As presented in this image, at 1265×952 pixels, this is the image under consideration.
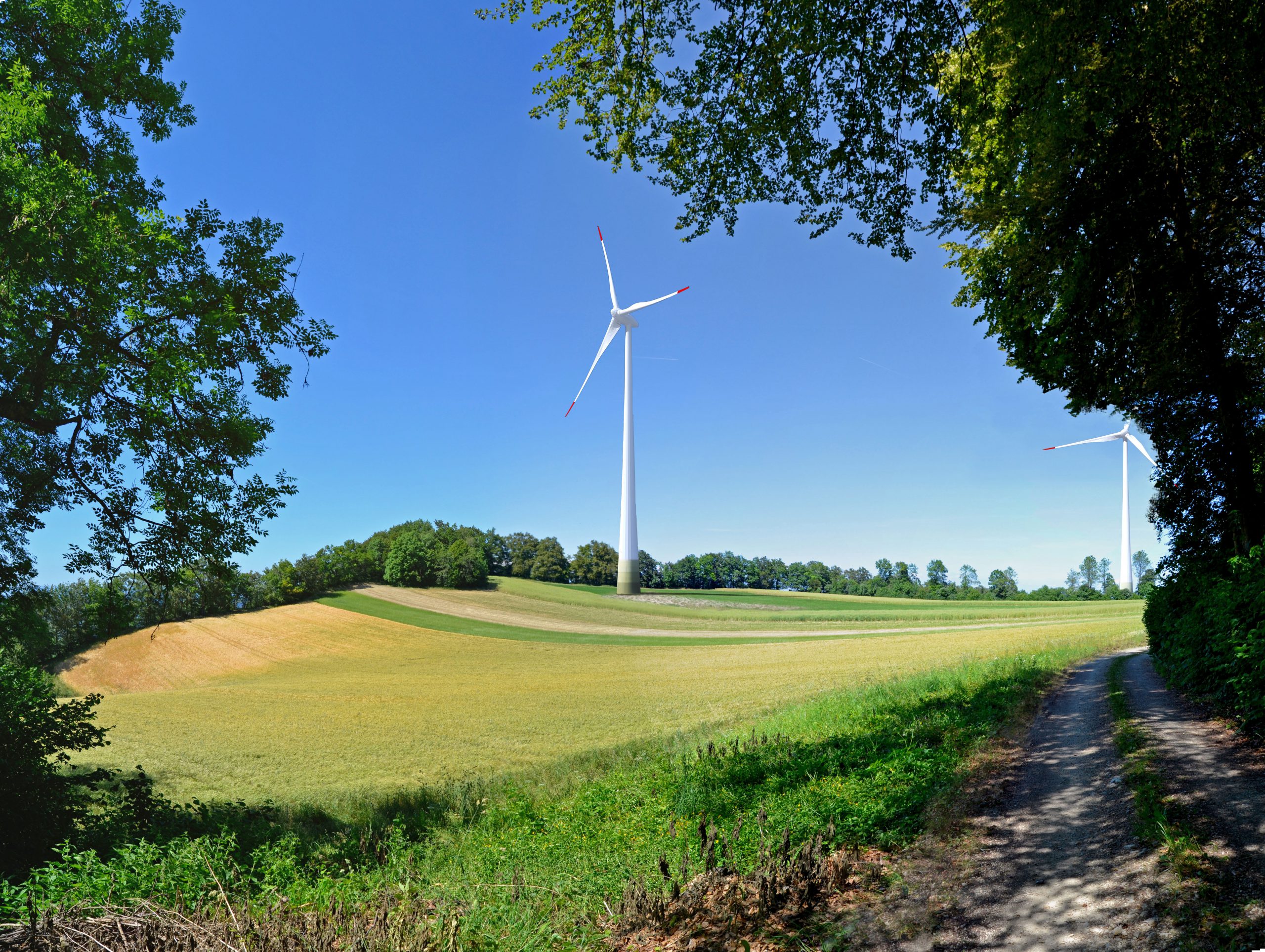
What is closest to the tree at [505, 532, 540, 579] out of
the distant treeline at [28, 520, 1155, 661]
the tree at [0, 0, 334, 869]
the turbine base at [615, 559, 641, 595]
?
the distant treeline at [28, 520, 1155, 661]

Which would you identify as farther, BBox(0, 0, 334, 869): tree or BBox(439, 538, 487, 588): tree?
BBox(439, 538, 487, 588): tree

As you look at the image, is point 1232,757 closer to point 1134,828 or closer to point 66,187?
point 1134,828

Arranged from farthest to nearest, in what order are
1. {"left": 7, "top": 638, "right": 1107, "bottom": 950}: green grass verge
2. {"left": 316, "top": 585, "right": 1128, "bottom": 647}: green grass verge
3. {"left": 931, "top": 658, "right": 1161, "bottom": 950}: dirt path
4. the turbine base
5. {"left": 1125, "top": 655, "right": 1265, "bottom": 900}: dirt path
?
the turbine base < {"left": 316, "top": 585, "right": 1128, "bottom": 647}: green grass verge < {"left": 7, "top": 638, "right": 1107, "bottom": 950}: green grass verge < {"left": 1125, "top": 655, "right": 1265, "bottom": 900}: dirt path < {"left": 931, "top": 658, "right": 1161, "bottom": 950}: dirt path

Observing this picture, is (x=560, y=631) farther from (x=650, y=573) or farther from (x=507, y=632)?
(x=650, y=573)

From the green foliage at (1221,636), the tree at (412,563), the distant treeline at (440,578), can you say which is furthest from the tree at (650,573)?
the green foliage at (1221,636)

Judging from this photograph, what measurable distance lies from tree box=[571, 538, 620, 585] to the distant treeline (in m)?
0.17

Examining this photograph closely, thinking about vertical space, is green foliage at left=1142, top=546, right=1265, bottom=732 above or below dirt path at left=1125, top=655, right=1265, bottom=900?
above

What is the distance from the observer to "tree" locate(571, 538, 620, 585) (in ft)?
329

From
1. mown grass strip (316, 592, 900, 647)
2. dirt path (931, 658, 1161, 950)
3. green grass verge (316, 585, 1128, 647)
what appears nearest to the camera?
dirt path (931, 658, 1161, 950)

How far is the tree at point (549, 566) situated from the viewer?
3920 inches

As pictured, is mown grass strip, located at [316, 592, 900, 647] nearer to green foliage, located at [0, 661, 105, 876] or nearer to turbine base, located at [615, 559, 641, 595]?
turbine base, located at [615, 559, 641, 595]

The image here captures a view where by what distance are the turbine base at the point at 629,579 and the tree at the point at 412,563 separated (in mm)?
25870

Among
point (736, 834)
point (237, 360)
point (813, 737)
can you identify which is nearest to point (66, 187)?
point (237, 360)

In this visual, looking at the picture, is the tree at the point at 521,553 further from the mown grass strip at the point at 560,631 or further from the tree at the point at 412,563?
the mown grass strip at the point at 560,631
